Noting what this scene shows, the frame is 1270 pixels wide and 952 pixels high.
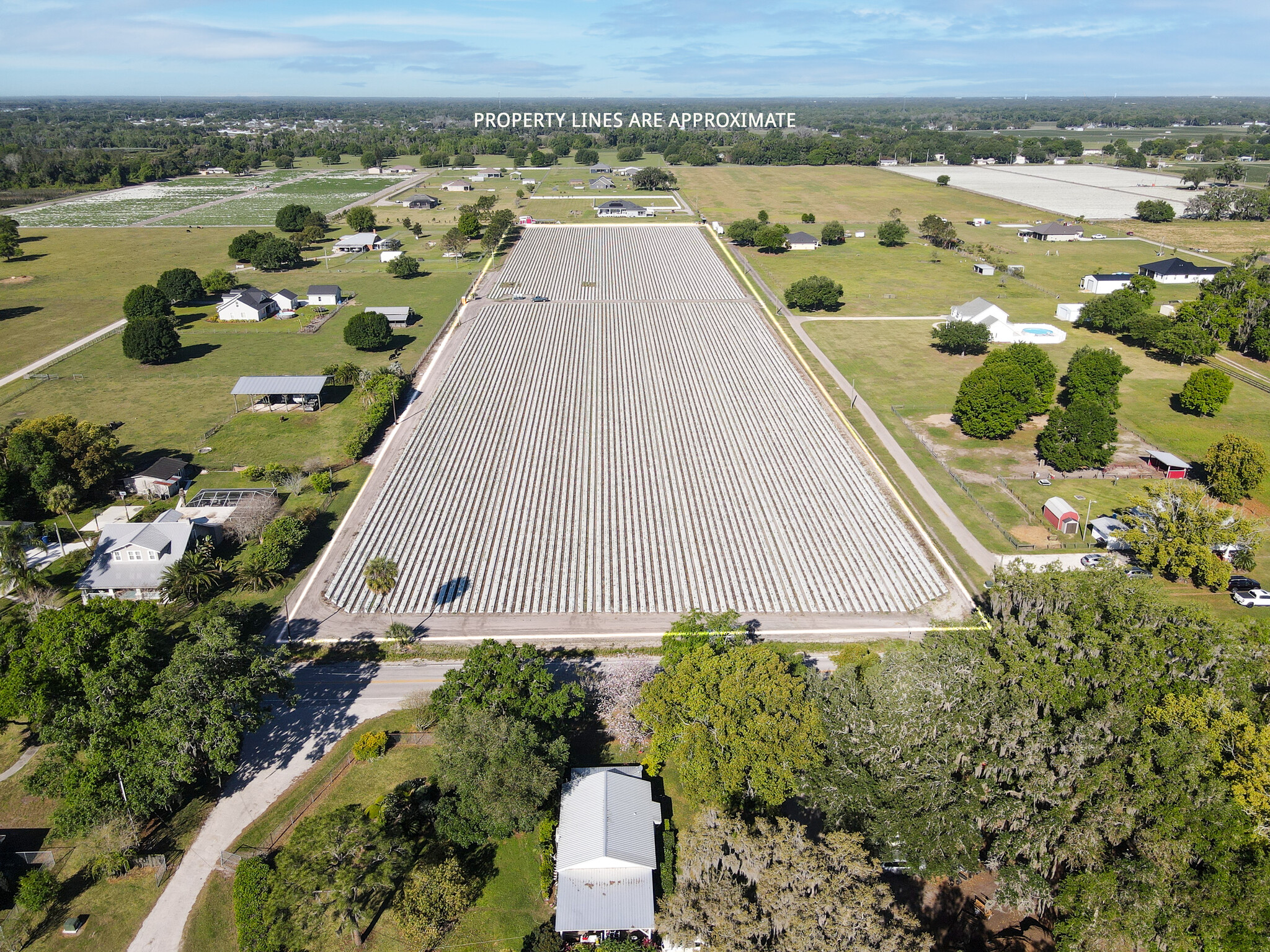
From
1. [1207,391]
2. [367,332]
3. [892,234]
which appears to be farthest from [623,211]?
[1207,391]

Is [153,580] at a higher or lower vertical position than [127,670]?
lower

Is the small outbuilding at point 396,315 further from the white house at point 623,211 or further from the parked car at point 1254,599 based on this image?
the parked car at point 1254,599

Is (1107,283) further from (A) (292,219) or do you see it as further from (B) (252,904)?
(A) (292,219)

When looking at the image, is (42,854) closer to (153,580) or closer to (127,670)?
(127,670)

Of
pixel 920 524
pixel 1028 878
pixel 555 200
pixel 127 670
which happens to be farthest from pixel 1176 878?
pixel 555 200

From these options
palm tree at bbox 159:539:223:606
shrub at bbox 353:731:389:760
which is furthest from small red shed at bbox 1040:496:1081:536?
palm tree at bbox 159:539:223:606

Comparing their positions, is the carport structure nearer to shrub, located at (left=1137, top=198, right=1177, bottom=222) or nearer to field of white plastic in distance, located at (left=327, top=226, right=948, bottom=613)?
field of white plastic in distance, located at (left=327, top=226, right=948, bottom=613)
